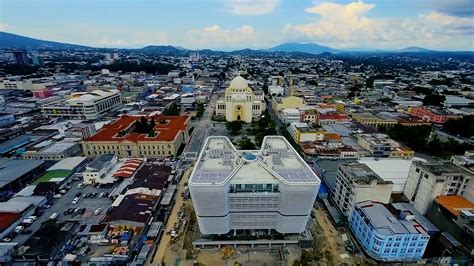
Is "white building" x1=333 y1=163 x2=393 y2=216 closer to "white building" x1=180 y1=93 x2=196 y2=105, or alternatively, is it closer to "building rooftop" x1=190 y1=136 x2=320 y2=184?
"building rooftop" x1=190 y1=136 x2=320 y2=184

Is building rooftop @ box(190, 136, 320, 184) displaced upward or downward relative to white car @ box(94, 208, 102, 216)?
upward

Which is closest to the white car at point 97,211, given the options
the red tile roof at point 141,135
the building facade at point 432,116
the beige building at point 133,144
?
the beige building at point 133,144

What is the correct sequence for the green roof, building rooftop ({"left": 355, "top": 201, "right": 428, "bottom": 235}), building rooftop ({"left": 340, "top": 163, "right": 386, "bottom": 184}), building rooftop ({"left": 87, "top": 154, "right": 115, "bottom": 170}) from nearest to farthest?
building rooftop ({"left": 355, "top": 201, "right": 428, "bottom": 235})
building rooftop ({"left": 340, "top": 163, "right": 386, "bottom": 184})
the green roof
building rooftop ({"left": 87, "top": 154, "right": 115, "bottom": 170})

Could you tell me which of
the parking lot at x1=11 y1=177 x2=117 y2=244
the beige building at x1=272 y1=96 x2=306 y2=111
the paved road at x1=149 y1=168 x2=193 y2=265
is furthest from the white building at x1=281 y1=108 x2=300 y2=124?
the parking lot at x1=11 y1=177 x2=117 y2=244

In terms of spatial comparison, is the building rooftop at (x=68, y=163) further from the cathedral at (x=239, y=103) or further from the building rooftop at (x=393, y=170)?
the building rooftop at (x=393, y=170)

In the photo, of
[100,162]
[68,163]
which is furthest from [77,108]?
[100,162]

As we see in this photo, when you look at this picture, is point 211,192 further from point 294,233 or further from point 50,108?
point 50,108

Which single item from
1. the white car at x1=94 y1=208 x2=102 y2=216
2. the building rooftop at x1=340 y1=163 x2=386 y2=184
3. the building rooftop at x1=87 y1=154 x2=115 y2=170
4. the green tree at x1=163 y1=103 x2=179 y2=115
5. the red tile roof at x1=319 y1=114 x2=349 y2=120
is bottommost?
the white car at x1=94 y1=208 x2=102 y2=216
